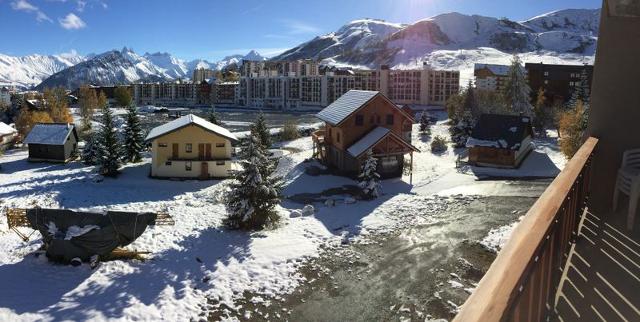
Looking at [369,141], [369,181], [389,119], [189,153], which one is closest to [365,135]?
[369,141]

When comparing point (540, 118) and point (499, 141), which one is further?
point (540, 118)

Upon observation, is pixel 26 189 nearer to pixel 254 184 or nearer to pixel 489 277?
pixel 254 184

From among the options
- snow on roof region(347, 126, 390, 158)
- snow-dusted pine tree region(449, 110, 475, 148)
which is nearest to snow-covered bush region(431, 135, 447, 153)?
snow-dusted pine tree region(449, 110, 475, 148)

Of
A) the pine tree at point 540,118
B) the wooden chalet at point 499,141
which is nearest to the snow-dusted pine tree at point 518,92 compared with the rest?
the pine tree at point 540,118

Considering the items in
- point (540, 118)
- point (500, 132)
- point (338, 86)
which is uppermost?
point (338, 86)

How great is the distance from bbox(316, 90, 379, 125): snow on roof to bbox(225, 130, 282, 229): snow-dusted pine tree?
13791mm

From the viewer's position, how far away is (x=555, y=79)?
86.4 m

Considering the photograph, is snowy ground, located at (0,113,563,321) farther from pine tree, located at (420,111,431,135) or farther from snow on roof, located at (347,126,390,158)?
pine tree, located at (420,111,431,135)

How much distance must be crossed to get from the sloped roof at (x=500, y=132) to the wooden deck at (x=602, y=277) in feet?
117

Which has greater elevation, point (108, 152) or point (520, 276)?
point (520, 276)

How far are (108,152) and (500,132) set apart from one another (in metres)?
33.9

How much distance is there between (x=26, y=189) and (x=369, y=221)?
2680cm

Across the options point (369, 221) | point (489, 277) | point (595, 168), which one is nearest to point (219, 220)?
point (369, 221)

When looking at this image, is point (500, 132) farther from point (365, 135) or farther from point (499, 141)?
point (365, 135)
